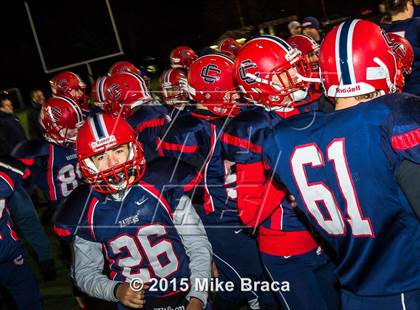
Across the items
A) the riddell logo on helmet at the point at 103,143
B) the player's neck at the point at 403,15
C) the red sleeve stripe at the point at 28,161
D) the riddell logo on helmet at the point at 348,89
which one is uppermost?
the player's neck at the point at 403,15

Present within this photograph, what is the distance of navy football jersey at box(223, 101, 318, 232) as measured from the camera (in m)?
2.69

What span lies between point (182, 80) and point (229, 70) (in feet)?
6.36

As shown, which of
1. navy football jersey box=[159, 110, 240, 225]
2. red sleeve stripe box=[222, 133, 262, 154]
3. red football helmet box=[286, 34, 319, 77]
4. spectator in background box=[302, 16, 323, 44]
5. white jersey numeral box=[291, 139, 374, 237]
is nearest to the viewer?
white jersey numeral box=[291, 139, 374, 237]

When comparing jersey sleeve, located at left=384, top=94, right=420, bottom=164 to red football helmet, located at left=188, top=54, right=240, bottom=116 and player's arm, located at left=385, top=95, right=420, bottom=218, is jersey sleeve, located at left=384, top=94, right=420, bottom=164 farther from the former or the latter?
red football helmet, located at left=188, top=54, right=240, bottom=116

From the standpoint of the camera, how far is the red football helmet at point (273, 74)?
114 inches

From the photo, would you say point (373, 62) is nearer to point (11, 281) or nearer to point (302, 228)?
point (302, 228)

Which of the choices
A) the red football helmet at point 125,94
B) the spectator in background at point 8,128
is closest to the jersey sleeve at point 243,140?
the red football helmet at point 125,94

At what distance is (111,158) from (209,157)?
0.89 metres

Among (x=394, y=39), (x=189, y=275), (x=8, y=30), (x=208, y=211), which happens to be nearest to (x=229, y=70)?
(x=208, y=211)

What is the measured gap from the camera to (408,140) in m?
1.73

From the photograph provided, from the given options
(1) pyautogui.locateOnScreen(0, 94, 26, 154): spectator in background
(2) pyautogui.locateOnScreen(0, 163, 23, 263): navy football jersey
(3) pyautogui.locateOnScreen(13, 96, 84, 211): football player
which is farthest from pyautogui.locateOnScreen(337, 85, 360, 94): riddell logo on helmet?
(1) pyautogui.locateOnScreen(0, 94, 26, 154): spectator in background

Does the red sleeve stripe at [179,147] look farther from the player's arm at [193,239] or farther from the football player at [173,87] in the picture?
the football player at [173,87]

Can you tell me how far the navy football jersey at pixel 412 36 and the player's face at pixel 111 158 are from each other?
2.93m

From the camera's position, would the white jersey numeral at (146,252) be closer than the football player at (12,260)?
Yes
